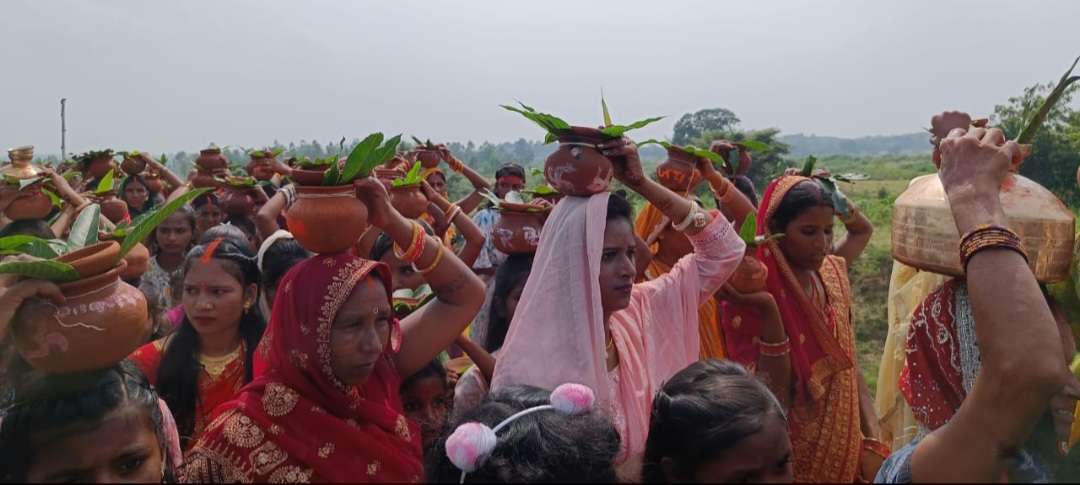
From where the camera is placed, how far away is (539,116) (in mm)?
2652

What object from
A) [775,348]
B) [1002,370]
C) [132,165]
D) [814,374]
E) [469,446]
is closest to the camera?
[1002,370]

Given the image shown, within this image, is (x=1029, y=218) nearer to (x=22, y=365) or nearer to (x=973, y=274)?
(x=973, y=274)

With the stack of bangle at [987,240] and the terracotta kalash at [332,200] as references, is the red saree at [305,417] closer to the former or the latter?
the terracotta kalash at [332,200]

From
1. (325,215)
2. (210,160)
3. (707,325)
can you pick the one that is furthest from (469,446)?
(210,160)

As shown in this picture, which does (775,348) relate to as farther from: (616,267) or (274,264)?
(274,264)

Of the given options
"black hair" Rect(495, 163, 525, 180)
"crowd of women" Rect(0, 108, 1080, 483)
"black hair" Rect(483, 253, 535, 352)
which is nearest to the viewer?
"crowd of women" Rect(0, 108, 1080, 483)

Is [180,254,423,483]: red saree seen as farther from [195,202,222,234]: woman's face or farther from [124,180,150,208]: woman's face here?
[124,180,150,208]: woman's face

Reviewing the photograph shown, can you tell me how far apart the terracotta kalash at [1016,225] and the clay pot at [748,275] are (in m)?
1.05

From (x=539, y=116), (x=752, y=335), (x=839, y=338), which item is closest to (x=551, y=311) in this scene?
(x=539, y=116)

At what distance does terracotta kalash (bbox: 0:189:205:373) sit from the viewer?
5.47ft

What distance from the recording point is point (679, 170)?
4.33 metres

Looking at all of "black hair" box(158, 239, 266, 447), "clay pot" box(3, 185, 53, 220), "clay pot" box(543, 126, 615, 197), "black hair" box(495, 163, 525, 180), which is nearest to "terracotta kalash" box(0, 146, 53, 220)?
"clay pot" box(3, 185, 53, 220)

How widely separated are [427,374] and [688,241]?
212 centimetres

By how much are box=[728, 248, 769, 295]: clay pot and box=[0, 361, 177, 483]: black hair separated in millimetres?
2448
